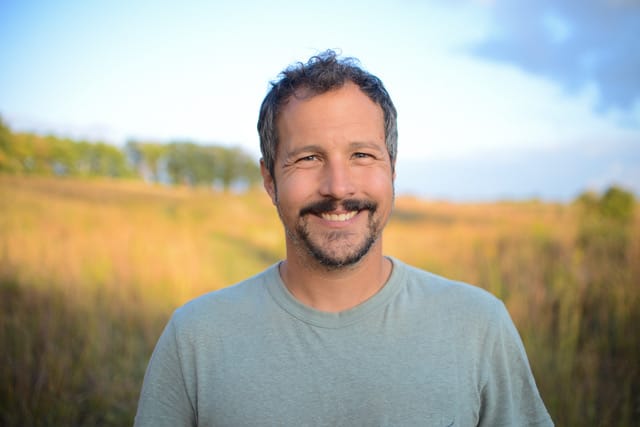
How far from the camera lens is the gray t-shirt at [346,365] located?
5.17 ft

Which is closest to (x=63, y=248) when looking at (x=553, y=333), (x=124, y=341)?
(x=124, y=341)

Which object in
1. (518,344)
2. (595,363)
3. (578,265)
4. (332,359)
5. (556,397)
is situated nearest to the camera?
(332,359)

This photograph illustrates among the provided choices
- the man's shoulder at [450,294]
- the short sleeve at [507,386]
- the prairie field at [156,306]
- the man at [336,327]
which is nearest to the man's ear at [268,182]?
the man at [336,327]

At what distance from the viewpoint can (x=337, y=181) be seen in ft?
5.74

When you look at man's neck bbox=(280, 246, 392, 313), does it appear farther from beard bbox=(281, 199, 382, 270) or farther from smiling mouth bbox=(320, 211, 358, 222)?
smiling mouth bbox=(320, 211, 358, 222)

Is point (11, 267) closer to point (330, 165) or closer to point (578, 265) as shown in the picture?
point (330, 165)

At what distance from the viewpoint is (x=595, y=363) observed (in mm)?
4574

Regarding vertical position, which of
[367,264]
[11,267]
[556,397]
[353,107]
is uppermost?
[353,107]

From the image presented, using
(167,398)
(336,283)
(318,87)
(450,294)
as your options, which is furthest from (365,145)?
(167,398)

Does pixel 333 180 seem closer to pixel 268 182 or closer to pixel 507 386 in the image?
pixel 268 182

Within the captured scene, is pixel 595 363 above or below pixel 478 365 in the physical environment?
below

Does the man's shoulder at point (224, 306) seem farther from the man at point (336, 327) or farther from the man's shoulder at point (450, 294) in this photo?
the man's shoulder at point (450, 294)

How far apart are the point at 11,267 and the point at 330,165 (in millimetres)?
6442

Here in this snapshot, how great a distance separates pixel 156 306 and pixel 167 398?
Answer: 542cm
